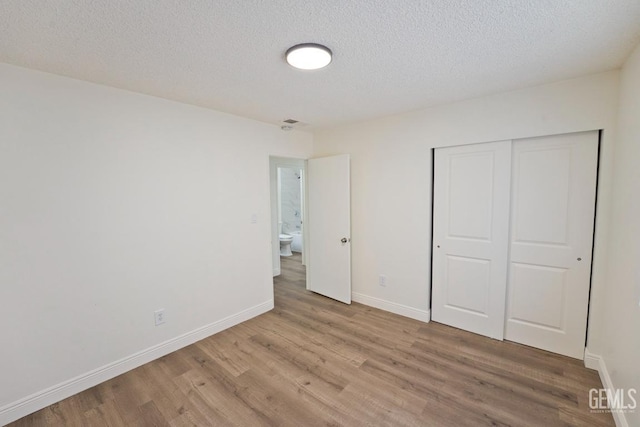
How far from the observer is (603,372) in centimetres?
204

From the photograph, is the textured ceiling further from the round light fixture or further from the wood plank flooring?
the wood plank flooring

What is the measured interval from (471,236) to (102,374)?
345cm

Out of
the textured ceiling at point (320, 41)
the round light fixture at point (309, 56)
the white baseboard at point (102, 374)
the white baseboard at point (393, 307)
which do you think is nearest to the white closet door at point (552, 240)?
the textured ceiling at point (320, 41)

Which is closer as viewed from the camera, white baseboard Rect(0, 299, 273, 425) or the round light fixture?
the round light fixture

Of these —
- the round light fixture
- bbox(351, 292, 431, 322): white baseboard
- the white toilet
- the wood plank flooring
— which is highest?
the round light fixture

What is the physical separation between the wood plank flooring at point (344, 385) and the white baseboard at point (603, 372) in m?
0.05

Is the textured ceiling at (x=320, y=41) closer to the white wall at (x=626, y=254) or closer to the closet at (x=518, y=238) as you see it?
the white wall at (x=626, y=254)

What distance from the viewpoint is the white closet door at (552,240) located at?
2.24 m

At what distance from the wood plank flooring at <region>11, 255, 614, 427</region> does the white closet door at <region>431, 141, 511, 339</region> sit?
0.81 ft

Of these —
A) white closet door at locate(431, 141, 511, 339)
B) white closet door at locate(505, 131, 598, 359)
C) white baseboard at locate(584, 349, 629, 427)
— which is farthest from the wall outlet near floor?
white baseboard at locate(584, 349, 629, 427)

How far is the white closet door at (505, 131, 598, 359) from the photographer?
7.36 ft

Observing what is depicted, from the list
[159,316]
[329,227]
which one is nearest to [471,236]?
[329,227]

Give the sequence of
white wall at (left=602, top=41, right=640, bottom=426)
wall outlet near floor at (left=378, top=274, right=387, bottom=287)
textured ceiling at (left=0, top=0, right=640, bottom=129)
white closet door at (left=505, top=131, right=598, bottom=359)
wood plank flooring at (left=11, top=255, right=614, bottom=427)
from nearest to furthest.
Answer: textured ceiling at (left=0, top=0, right=640, bottom=129) < white wall at (left=602, top=41, right=640, bottom=426) < wood plank flooring at (left=11, top=255, right=614, bottom=427) < white closet door at (left=505, top=131, right=598, bottom=359) < wall outlet near floor at (left=378, top=274, right=387, bottom=287)

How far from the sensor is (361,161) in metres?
3.47
